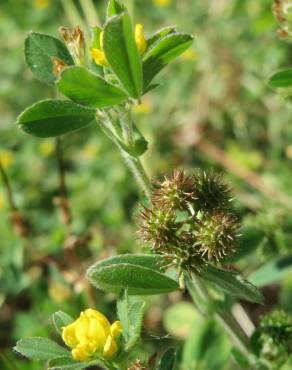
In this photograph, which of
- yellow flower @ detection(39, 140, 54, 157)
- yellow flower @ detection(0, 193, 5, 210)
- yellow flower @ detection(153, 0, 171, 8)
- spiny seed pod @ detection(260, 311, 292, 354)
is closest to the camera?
spiny seed pod @ detection(260, 311, 292, 354)

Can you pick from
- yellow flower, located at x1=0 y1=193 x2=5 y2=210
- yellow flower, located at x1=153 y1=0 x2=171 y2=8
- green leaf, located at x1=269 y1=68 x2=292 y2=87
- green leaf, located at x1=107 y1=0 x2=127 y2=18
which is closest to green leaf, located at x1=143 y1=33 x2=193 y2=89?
green leaf, located at x1=107 y1=0 x2=127 y2=18

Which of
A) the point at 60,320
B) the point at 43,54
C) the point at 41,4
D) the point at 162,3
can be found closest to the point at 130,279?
the point at 60,320

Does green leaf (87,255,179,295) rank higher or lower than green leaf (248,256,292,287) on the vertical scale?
higher

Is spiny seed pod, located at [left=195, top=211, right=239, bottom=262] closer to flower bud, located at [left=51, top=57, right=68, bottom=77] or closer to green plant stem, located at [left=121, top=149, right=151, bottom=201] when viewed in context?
green plant stem, located at [left=121, top=149, right=151, bottom=201]

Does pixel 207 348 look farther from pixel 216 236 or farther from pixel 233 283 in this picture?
pixel 216 236

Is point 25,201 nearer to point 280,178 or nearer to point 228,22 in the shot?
point 280,178
